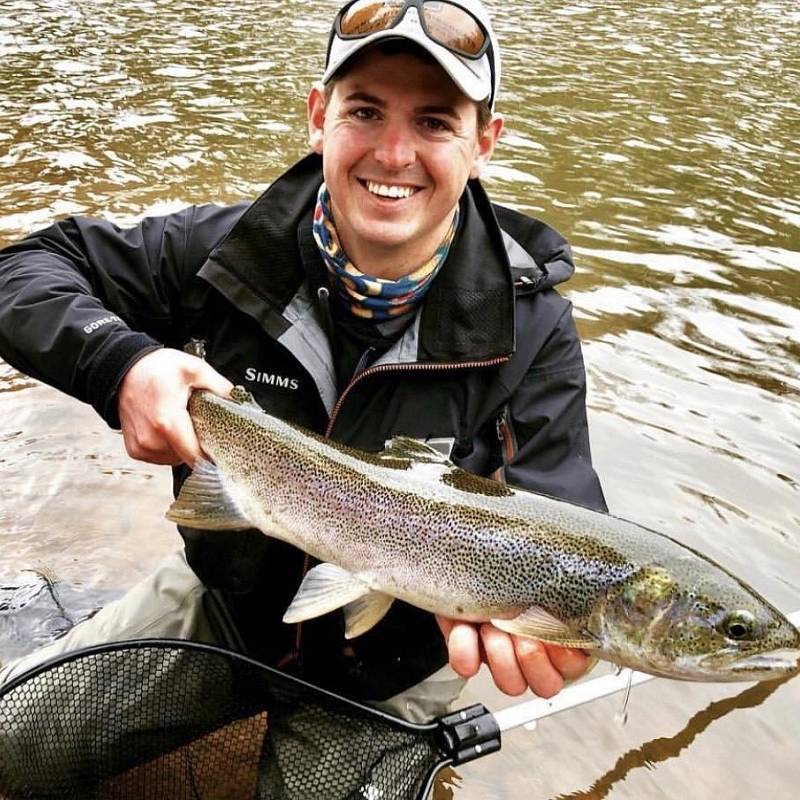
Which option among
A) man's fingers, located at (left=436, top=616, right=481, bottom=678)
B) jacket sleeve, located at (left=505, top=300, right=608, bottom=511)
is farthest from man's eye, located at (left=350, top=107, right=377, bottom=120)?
man's fingers, located at (left=436, top=616, right=481, bottom=678)

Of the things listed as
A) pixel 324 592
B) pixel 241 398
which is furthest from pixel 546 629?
pixel 241 398

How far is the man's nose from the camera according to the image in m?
2.81

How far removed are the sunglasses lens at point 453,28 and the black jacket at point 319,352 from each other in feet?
1.91

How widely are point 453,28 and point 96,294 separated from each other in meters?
1.48

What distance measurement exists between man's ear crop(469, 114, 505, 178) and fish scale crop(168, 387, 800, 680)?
1.11 metres

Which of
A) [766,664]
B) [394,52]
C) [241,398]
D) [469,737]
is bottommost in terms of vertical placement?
[469,737]

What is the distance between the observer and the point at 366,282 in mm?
2867

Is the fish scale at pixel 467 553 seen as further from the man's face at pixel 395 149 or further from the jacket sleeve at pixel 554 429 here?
the man's face at pixel 395 149

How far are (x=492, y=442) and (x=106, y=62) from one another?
40.4ft

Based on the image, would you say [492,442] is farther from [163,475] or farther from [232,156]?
[232,156]

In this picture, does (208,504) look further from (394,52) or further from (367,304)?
(394,52)

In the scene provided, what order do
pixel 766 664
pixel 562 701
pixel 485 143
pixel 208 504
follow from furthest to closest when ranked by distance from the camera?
1. pixel 485 143
2. pixel 562 701
3. pixel 208 504
4. pixel 766 664

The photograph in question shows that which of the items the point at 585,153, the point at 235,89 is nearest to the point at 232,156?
the point at 235,89

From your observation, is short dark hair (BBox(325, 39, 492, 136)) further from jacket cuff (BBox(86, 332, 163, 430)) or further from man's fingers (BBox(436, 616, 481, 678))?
man's fingers (BBox(436, 616, 481, 678))
